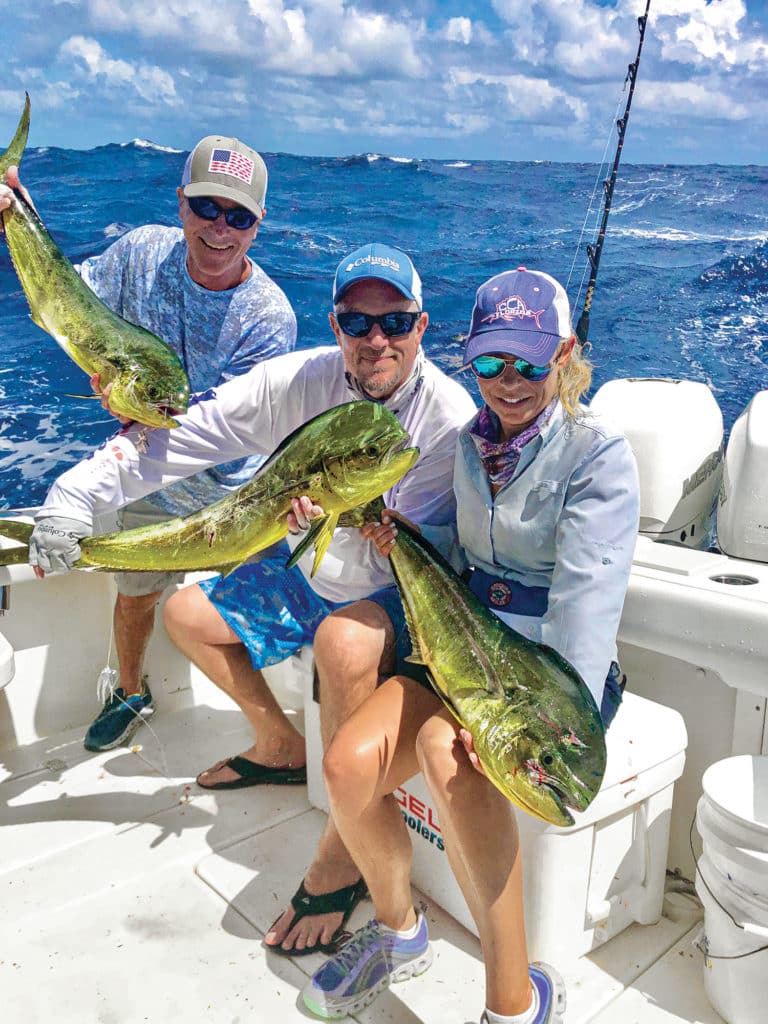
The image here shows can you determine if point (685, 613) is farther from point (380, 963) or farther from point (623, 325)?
point (623, 325)

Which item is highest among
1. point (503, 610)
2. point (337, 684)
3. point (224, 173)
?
point (224, 173)

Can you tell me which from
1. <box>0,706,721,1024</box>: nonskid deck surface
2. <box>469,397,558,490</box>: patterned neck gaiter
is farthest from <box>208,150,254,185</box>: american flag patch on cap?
<box>0,706,721,1024</box>: nonskid deck surface

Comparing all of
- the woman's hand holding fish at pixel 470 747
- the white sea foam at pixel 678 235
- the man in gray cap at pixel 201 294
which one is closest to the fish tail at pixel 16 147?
the man in gray cap at pixel 201 294

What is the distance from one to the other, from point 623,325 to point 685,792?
1255cm

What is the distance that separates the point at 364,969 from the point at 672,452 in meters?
1.73

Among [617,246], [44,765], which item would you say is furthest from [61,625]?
[617,246]

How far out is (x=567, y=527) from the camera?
6.08ft

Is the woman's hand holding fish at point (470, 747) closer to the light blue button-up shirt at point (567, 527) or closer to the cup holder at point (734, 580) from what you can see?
the light blue button-up shirt at point (567, 527)

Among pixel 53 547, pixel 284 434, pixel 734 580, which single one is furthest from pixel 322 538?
pixel 734 580

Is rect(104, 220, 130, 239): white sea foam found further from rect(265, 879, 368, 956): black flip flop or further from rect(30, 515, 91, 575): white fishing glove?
rect(265, 879, 368, 956): black flip flop

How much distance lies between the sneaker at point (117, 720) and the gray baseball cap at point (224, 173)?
1746mm

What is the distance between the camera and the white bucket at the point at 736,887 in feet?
5.88

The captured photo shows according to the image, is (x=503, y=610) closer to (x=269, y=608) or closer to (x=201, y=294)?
(x=269, y=608)

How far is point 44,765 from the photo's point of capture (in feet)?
10.00
